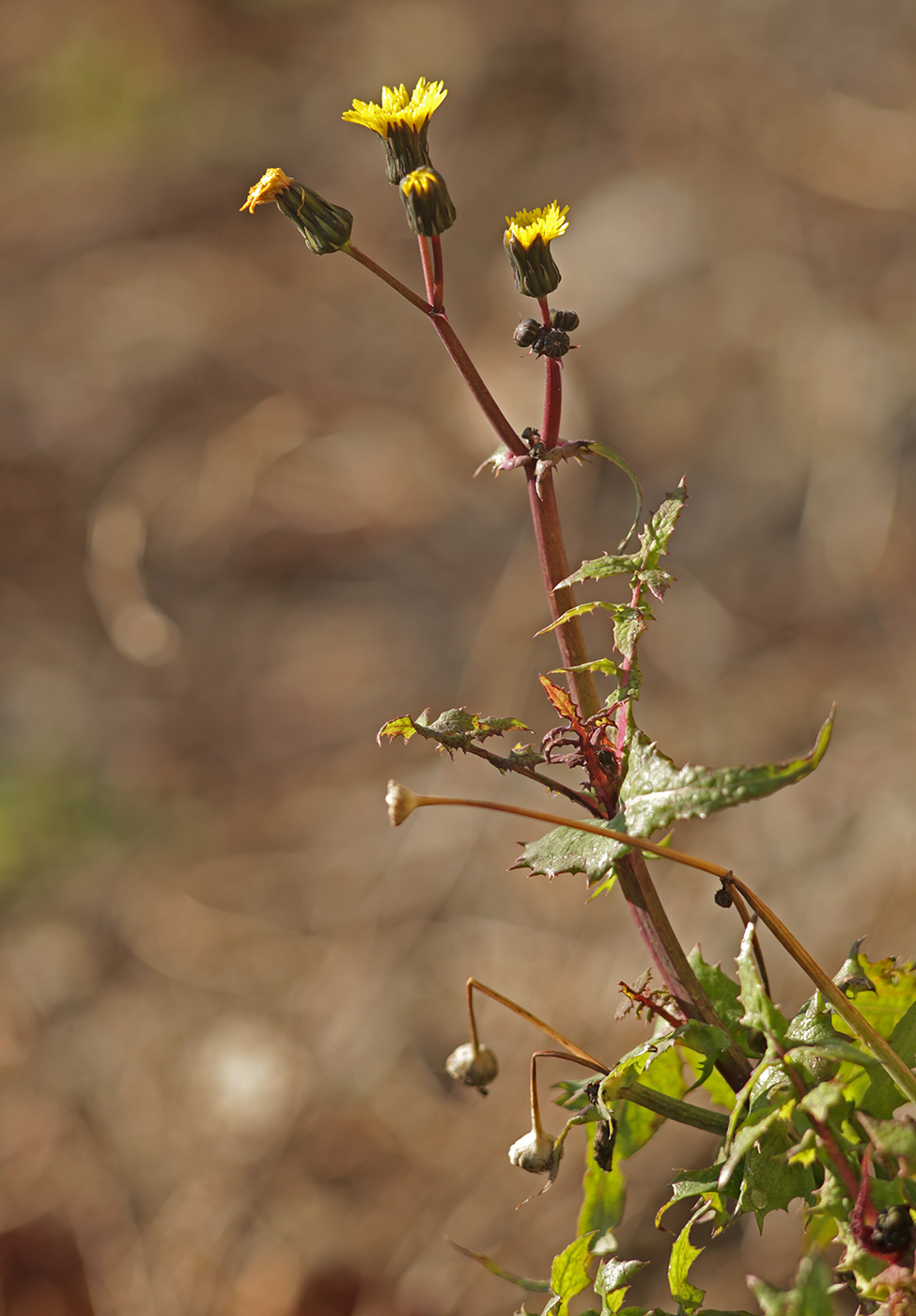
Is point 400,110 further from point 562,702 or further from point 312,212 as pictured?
point 562,702

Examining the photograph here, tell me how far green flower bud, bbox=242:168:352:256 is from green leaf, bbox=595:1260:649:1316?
2.21 feet

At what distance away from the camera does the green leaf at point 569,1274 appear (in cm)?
70

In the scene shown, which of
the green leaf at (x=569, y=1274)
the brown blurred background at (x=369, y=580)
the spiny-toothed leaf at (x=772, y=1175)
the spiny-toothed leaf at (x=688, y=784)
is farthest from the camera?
the brown blurred background at (x=369, y=580)

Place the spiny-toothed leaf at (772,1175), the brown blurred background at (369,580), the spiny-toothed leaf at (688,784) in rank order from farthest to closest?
the brown blurred background at (369,580), the spiny-toothed leaf at (772,1175), the spiny-toothed leaf at (688,784)

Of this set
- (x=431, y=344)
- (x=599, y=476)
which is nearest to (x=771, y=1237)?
(x=599, y=476)

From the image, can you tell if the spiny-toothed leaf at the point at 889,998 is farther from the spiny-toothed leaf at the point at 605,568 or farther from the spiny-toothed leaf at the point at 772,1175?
the spiny-toothed leaf at the point at 605,568

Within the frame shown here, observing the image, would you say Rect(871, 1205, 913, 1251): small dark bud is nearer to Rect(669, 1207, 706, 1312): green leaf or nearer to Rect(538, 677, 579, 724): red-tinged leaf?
Rect(669, 1207, 706, 1312): green leaf

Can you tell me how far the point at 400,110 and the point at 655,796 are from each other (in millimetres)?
450

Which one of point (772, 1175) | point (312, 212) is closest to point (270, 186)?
point (312, 212)

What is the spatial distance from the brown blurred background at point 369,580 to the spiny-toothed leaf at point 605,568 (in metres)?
1.41

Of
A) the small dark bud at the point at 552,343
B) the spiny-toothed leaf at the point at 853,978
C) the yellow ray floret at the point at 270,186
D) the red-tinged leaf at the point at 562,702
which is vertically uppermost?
the yellow ray floret at the point at 270,186

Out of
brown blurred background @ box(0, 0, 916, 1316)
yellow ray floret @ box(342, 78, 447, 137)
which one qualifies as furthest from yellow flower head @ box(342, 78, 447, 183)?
brown blurred background @ box(0, 0, 916, 1316)

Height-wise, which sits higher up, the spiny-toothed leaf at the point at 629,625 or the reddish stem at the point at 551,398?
the reddish stem at the point at 551,398

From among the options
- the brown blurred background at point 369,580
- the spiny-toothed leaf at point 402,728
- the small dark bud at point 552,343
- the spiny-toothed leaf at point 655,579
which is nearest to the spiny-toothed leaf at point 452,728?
the spiny-toothed leaf at point 402,728
